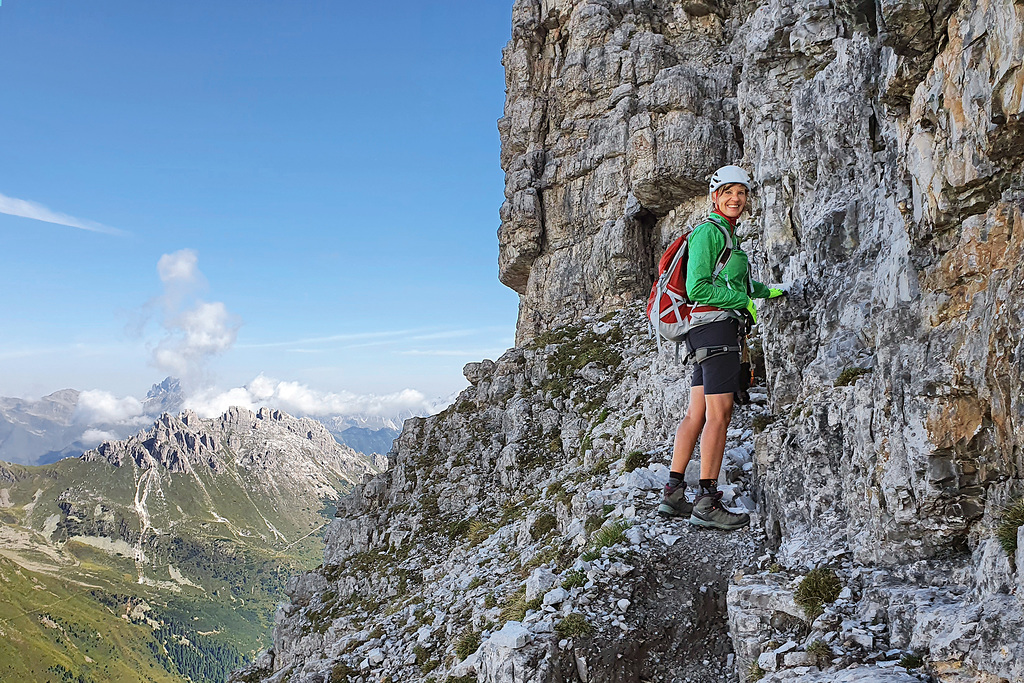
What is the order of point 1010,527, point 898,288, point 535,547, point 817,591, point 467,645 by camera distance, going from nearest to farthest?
point 1010,527 → point 817,591 → point 898,288 → point 467,645 → point 535,547

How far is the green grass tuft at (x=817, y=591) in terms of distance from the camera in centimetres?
729

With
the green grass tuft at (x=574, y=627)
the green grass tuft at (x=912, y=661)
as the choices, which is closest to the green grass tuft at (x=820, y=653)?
the green grass tuft at (x=912, y=661)

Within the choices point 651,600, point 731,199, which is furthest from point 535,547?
point 731,199

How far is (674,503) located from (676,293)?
393cm

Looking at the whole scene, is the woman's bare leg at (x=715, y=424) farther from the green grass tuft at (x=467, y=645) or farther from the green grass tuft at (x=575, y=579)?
the green grass tuft at (x=467, y=645)

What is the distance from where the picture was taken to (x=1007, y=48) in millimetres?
5480

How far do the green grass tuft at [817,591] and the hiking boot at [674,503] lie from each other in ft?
10.3

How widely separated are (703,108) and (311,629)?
4274 centimetres

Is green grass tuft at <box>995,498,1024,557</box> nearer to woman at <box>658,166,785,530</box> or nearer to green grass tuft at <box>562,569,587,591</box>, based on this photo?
woman at <box>658,166,785,530</box>

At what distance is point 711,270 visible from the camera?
9203 millimetres

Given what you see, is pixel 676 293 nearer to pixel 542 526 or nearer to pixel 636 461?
pixel 636 461

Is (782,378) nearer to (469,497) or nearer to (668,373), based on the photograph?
(668,373)

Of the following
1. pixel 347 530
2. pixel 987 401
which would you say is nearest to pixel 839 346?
pixel 987 401

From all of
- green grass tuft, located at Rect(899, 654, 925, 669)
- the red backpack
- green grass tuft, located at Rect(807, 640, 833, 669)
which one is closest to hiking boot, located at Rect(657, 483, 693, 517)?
the red backpack
